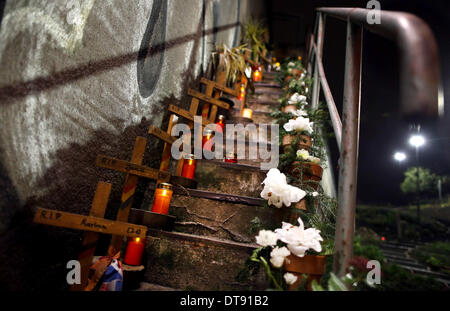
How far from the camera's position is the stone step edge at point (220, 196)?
1.70 m

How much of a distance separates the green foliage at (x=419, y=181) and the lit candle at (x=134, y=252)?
522 inches

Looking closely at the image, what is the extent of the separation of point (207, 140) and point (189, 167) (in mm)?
496

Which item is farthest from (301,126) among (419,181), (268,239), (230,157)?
(419,181)

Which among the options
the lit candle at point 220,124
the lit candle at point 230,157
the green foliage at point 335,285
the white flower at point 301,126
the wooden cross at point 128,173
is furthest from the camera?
the lit candle at point 220,124

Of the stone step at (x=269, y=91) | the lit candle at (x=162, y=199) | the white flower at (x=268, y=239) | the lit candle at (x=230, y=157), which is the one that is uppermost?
Result: the stone step at (x=269, y=91)

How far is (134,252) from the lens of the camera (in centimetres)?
133

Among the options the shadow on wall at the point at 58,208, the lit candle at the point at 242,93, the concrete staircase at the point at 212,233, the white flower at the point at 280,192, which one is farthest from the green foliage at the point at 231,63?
the white flower at the point at 280,192

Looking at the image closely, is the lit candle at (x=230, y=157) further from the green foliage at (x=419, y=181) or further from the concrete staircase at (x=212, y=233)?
the green foliage at (x=419, y=181)

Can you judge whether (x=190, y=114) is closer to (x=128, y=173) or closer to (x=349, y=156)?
(x=128, y=173)

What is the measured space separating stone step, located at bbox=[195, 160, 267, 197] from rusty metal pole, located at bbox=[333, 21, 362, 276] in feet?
3.46

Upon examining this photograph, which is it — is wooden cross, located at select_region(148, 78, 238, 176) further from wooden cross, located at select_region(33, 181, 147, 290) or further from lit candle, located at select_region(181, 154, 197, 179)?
wooden cross, located at select_region(33, 181, 147, 290)

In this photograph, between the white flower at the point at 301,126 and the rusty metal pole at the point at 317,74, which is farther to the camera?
the rusty metal pole at the point at 317,74

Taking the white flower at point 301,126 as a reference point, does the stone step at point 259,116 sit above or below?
above
